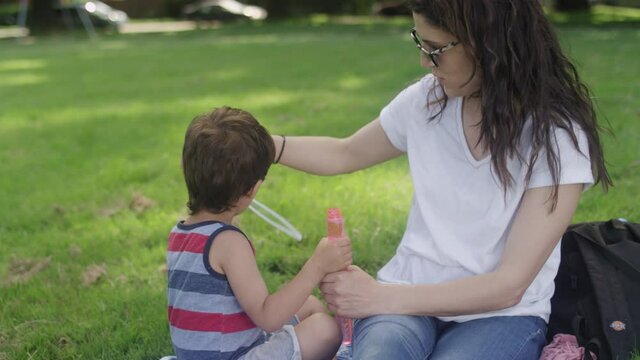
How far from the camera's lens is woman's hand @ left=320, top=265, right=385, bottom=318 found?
7.29 feet

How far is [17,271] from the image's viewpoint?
3.83 metres

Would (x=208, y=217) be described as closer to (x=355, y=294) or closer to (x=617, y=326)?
(x=355, y=294)

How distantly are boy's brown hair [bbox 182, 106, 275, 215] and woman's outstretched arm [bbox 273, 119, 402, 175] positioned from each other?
474 mm

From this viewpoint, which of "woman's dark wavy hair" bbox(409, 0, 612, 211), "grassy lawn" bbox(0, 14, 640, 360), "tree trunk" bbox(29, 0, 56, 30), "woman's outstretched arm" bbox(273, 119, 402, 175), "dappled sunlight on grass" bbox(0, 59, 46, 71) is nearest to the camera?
"woman's dark wavy hair" bbox(409, 0, 612, 211)

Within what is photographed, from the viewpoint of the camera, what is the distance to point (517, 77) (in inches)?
82.5

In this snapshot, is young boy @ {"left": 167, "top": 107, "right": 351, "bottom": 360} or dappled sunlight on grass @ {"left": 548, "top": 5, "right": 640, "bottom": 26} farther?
dappled sunlight on grass @ {"left": 548, "top": 5, "right": 640, "bottom": 26}

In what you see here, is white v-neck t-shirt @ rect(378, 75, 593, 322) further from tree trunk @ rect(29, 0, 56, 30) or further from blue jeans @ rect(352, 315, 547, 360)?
tree trunk @ rect(29, 0, 56, 30)

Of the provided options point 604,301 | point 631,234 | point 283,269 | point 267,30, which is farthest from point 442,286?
point 267,30

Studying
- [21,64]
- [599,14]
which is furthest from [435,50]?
[599,14]

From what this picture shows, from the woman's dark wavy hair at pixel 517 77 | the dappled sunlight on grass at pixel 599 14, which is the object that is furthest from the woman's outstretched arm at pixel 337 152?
the dappled sunlight on grass at pixel 599 14

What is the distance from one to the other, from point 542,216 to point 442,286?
1.10 feet

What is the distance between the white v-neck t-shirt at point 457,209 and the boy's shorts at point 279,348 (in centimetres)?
34

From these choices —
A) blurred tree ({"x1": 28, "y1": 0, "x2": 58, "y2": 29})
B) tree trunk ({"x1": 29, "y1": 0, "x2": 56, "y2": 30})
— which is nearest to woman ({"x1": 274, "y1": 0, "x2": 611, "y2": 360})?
tree trunk ({"x1": 29, "y1": 0, "x2": 56, "y2": 30})

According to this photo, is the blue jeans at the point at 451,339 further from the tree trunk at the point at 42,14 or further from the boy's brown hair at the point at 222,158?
the tree trunk at the point at 42,14
